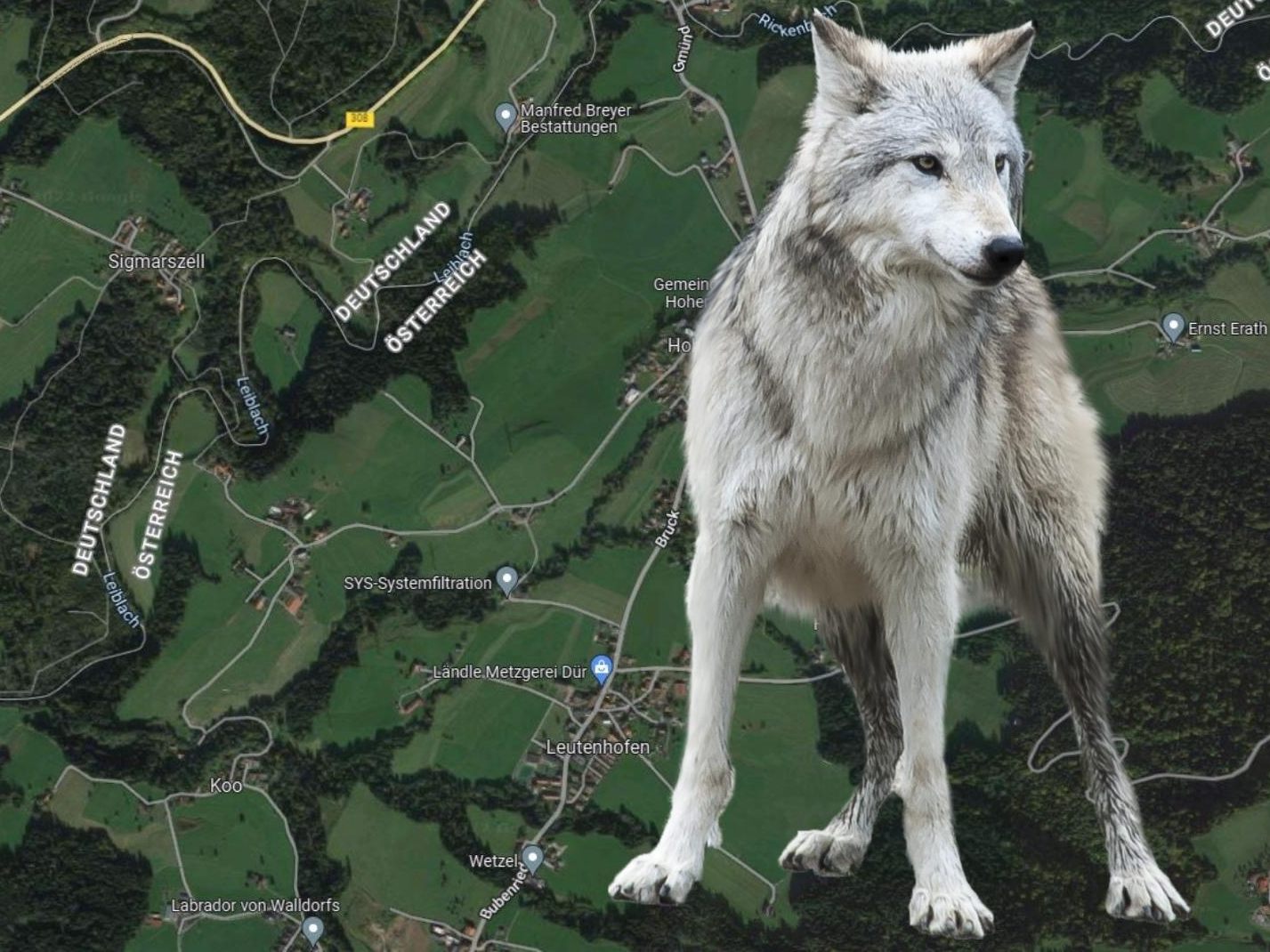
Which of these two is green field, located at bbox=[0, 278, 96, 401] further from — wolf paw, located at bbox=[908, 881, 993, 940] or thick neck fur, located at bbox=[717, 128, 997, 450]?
wolf paw, located at bbox=[908, 881, 993, 940]

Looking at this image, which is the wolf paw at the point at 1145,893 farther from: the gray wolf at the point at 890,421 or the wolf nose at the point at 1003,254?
the wolf nose at the point at 1003,254

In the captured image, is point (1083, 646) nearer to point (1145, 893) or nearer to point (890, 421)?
point (1145, 893)

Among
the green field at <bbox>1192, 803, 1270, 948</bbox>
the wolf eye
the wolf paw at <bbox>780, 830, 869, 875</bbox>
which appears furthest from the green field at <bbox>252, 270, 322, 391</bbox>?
the green field at <bbox>1192, 803, 1270, 948</bbox>

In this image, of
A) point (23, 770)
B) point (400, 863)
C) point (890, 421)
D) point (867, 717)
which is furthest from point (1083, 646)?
point (23, 770)

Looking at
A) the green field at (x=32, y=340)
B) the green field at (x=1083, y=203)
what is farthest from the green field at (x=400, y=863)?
the green field at (x=1083, y=203)

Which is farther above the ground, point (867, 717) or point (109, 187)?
point (109, 187)

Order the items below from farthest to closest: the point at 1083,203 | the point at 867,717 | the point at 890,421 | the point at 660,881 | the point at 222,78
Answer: the point at 222,78 < the point at 1083,203 < the point at 867,717 < the point at 660,881 < the point at 890,421
